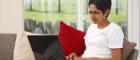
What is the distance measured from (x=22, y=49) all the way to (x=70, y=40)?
418 millimetres

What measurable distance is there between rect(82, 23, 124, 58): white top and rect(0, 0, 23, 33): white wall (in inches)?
70.4

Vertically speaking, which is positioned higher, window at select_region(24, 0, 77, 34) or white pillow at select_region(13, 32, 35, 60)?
window at select_region(24, 0, 77, 34)

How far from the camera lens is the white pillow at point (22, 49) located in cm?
212

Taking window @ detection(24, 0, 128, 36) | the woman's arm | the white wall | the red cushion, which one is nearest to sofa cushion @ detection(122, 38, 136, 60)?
the woman's arm

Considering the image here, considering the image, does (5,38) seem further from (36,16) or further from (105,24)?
(36,16)

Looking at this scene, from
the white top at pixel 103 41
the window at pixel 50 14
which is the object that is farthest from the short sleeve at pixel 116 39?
the window at pixel 50 14

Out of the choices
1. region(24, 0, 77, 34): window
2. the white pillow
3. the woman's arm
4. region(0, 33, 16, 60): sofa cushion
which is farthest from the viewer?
region(24, 0, 77, 34): window

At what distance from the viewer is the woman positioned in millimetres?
1873

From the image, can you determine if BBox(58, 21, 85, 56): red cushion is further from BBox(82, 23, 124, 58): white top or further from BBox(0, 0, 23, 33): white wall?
BBox(0, 0, 23, 33): white wall

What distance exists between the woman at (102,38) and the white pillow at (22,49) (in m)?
0.33

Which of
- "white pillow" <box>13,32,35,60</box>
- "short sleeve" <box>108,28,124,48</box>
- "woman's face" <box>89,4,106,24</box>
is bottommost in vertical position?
"white pillow" <box>13,32,35,60</box>

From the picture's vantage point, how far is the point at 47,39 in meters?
2.27

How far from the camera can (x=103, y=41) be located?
196 cm

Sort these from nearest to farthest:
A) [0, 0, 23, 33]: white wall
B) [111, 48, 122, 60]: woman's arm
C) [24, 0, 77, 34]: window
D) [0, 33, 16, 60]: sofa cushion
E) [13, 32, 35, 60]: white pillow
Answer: [111, 48, 122, 60]: woman's arm → [13, 32, 35, 60]: white pillow → [0, 33, 16, 60]: sofa cushion → [0, 0, 23, 33]: white wall → [24, 0, 77, 34]: window
